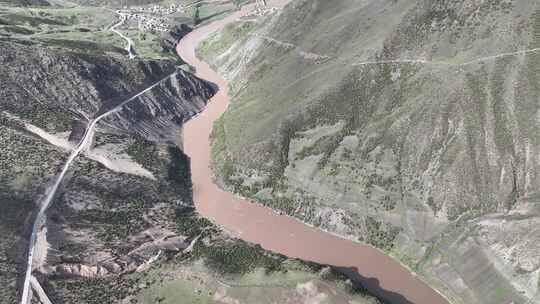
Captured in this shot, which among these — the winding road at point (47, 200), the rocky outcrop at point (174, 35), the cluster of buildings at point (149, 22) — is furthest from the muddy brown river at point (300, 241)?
the cluster of buildings at point (149, 22)

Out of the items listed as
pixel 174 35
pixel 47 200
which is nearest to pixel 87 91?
pixel 47 200

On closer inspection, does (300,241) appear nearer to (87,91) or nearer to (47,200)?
(47,200)

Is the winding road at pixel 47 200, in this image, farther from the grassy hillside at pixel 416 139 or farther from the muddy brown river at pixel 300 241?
the grassy hillside at pixel 416 139

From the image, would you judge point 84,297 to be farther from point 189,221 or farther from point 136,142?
point 136,142

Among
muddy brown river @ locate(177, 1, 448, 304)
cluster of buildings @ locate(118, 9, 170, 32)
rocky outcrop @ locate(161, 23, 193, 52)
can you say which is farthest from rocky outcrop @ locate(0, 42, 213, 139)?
cluster of buildings @ locate(118, 9, 170, 32)

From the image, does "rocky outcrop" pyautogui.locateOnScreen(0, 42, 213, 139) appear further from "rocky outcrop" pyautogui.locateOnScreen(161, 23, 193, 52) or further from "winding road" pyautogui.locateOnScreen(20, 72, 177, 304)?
"rocky outcrop" pyautogui.locateOnScreen(161, 23, 193, 52)

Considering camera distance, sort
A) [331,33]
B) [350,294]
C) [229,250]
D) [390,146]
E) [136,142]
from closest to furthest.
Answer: [350,294] < [229,250] < [390,146] < [136,142] < [331,33]

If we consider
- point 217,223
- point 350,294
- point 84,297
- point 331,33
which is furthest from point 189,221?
point 331,33
